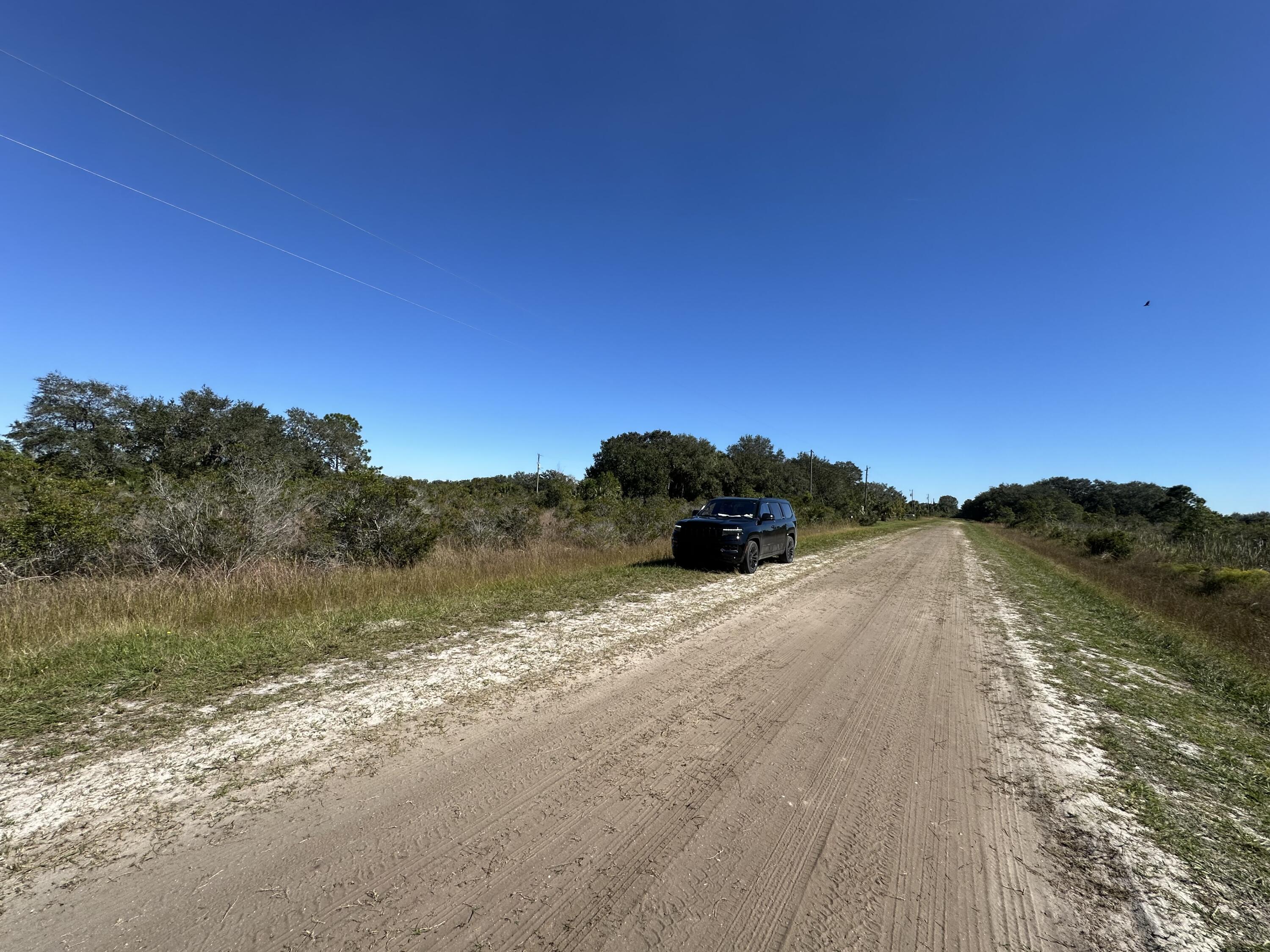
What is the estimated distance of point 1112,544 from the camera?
945 inches

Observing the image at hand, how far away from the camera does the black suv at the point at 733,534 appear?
1224 centimetres

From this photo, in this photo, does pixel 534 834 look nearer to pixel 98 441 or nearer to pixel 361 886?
pixel 361 886

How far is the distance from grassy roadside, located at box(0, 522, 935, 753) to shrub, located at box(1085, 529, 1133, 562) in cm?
2383

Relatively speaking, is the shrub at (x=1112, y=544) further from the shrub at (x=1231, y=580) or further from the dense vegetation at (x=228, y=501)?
the dense vegetation at (x=228, y=501)

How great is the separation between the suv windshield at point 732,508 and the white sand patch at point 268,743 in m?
7.07

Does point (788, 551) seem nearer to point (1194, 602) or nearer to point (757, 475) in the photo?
point (1194, 602)

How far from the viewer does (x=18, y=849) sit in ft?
7.97

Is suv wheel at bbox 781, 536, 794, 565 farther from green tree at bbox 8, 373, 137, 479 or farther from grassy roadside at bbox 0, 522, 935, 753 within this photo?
green tree at bbox 8, 373, 137, 479

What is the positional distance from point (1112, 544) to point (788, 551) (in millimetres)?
19967

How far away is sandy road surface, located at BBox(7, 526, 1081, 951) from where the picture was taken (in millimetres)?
2117

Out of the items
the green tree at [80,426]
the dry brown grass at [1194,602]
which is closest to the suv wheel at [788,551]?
the dry brown grass at [1194,602]

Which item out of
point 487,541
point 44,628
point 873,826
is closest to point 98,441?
point 487,541

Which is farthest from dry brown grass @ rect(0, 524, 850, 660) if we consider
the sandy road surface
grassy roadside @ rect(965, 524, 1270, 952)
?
grassy roadside @ rect(965, 524, 1270, 952)

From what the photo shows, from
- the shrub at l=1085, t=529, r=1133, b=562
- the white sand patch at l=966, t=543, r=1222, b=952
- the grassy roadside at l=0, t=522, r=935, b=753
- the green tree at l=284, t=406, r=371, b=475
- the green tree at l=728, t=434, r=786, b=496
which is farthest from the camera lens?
the green tree at l=728, t=434, r=786, b=496
